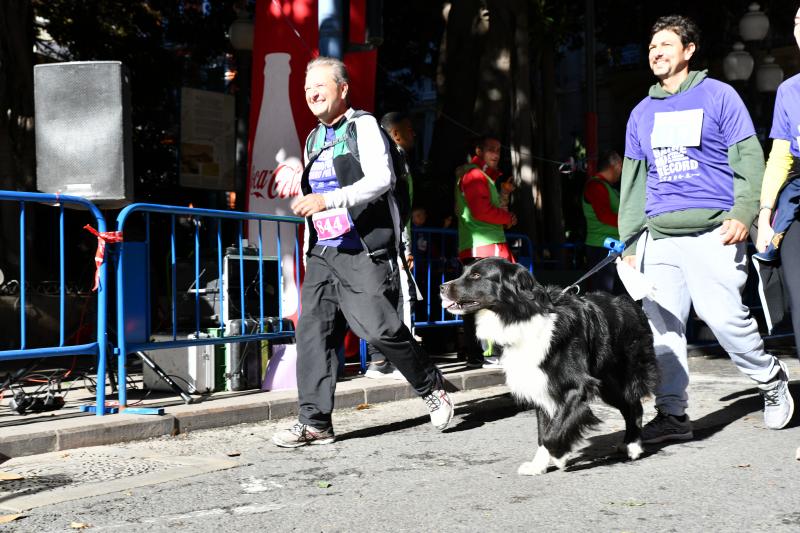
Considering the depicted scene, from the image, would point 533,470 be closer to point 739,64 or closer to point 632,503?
point 632,503

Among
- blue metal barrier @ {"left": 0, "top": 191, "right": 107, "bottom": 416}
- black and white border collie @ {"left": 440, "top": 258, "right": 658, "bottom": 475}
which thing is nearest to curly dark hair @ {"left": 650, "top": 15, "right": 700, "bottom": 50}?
black and white border collie @ {"left": 440, "top": 258, "right": 658, "bottom": 475}

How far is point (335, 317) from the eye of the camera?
602 cm

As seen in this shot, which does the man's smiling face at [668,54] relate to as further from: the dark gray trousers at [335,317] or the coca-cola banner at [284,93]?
the coca-cola banner at [284,93]

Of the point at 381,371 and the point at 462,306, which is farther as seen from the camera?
the point at 381,371

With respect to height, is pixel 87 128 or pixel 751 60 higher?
pixel 751 60

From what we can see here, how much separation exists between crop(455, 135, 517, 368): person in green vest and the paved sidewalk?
3.80 ft

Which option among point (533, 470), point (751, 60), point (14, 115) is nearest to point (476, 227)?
point (533, 470)

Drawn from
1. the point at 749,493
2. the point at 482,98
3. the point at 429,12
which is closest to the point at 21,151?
the point at 482,98

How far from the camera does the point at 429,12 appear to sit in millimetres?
19188

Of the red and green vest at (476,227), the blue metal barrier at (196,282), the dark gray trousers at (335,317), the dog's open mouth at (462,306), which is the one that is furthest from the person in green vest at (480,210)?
the dog's open mouth at (462,306)

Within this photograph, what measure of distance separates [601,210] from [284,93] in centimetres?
352

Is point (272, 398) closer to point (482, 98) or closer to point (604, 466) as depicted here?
point (604, 466)

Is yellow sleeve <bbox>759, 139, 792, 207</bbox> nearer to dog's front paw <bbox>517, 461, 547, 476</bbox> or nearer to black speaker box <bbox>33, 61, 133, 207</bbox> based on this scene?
dog's front paw <bbox>517, 461, 547, 476</bbox>

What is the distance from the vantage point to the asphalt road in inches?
159
